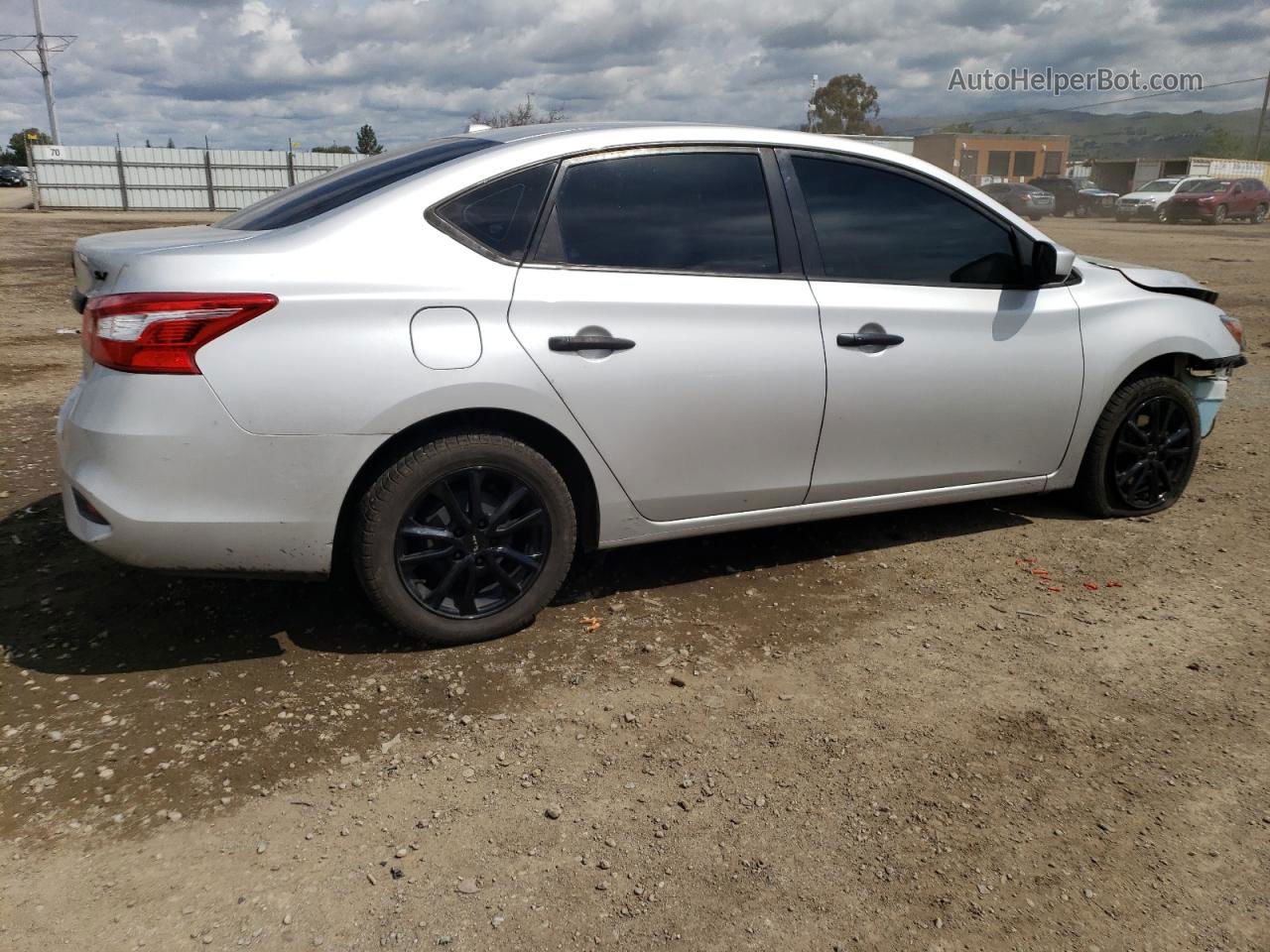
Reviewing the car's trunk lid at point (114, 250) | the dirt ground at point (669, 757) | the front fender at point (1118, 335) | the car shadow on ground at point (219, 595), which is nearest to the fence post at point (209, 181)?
the car shadow on ground at point (219, 595)

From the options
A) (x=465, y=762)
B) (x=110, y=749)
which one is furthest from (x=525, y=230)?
(x=110, y=749)

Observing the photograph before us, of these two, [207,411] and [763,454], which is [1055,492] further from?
[207,411]

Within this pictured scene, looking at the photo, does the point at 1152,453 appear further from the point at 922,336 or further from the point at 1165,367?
the point at 922,336

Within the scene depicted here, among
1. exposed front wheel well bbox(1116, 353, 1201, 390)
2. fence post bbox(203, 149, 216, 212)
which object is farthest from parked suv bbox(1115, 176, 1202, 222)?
exposed front wheel well bbox(1116, 353, 1201, 390)

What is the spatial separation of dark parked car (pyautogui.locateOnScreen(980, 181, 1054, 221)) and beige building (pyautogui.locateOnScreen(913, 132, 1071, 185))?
70.7 feet

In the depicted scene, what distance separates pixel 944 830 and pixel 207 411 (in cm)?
236

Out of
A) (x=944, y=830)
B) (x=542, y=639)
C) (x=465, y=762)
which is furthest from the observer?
(x=542, y=639)

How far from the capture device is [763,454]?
3.78 m

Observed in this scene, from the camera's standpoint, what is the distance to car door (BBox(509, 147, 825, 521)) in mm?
3381

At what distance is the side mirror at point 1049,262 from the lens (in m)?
4.16

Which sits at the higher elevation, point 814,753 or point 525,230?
point 525,230

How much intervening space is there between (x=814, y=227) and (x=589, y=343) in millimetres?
1104

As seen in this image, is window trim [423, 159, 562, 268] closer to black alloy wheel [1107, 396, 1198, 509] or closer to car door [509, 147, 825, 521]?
car door [509, 147, 825, 521]

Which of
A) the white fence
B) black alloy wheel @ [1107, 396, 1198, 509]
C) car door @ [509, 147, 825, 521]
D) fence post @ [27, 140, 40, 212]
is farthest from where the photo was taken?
the white fence
